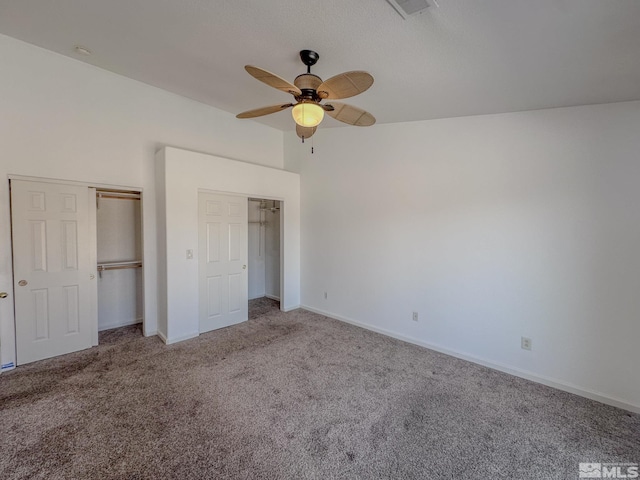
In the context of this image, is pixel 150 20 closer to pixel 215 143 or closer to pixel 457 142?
pixel 215 143

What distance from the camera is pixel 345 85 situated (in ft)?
6.73

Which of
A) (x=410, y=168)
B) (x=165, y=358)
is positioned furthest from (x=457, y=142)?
(x=165, y=358)

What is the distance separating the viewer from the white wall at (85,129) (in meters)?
2.94

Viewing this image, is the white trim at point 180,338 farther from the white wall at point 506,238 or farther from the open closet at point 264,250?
the white wall at point 506,238

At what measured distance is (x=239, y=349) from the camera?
11.8 ft

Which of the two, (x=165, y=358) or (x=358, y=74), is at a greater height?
(x=358, y=74)

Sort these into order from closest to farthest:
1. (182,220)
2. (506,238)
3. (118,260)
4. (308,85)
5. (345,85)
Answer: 1. (345,85)
2. (308,85)
3. (506,238)
4. (182,220)
5. (118,260)

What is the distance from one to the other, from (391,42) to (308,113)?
877 millimetres

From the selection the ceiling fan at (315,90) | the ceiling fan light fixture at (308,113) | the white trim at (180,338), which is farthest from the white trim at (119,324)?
the ceiling fan light fixture at (308,113)

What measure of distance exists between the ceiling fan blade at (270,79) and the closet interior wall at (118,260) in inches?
121

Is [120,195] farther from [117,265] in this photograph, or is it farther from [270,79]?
[270,79]

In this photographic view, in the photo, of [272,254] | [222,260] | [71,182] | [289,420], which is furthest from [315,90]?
[272,254]

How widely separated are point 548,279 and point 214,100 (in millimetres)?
4762

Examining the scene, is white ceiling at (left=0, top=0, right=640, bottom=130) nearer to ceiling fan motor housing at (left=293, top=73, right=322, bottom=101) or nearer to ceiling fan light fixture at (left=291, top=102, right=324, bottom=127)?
ceiling fan motor housing at (left=293, top=73, right=322, bottom=101)
